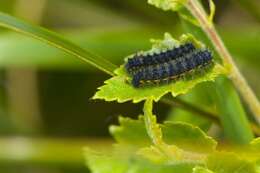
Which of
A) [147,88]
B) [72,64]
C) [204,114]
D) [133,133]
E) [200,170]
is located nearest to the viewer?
[200,170]

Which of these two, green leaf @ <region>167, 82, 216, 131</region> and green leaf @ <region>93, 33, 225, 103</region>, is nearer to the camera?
green leaf @ <region>93, 33, 225, 103</region>

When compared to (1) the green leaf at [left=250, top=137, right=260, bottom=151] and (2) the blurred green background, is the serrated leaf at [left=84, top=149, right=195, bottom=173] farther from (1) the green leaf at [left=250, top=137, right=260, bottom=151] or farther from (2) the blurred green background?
(2) the blurred green background

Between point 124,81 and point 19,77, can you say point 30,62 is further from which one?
point 124,81

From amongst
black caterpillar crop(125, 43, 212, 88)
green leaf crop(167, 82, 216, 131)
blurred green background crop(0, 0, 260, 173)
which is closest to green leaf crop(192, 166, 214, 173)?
black caterpillar crop(125, 43, 212, 88)

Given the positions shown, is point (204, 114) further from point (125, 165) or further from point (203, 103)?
point (125, 165)

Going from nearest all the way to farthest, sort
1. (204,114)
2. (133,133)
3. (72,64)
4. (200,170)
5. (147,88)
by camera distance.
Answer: (200,170), (147,88), (133,133), (204,114), (72,64)

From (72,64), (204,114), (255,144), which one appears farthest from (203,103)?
(72,64)
